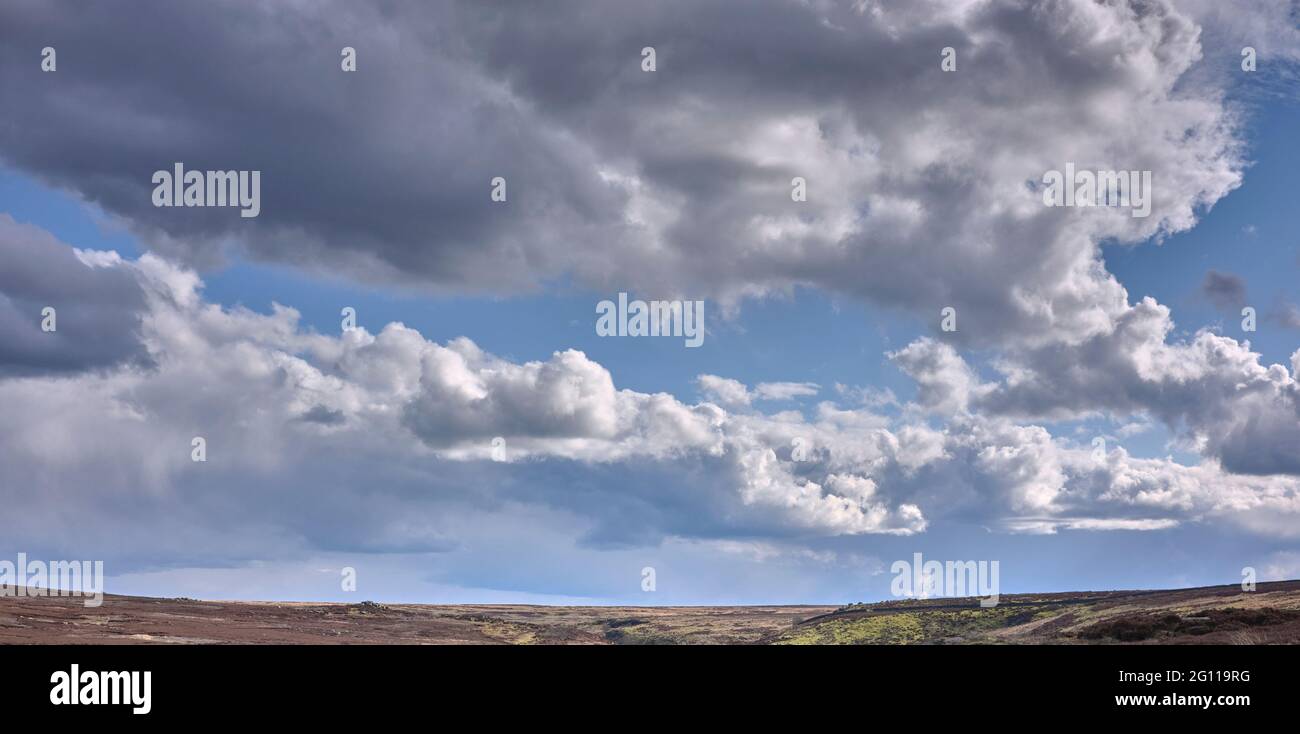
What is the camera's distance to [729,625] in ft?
515

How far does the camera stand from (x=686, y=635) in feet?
452

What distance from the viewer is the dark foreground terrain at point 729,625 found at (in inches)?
3051

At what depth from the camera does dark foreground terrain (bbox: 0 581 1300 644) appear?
254ft
